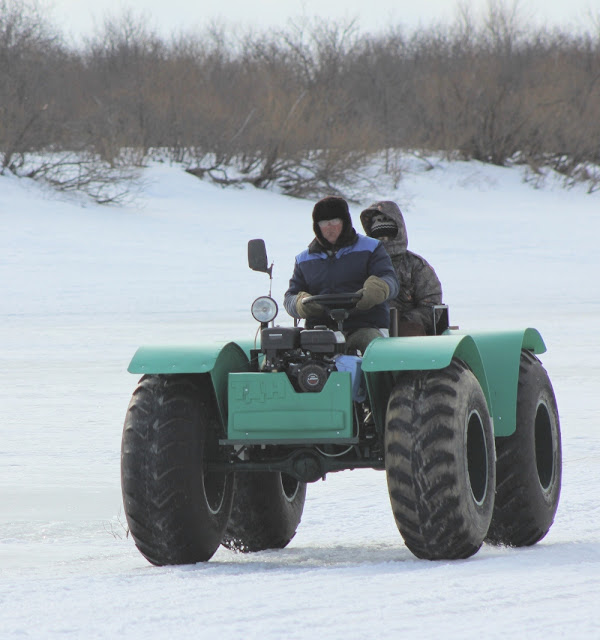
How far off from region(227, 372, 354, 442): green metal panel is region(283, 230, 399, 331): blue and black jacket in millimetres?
682

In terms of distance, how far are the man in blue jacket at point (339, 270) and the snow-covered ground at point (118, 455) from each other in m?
1.04

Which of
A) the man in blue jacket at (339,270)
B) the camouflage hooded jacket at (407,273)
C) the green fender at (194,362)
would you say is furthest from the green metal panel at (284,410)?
the camouflage hooded jacket at (407,273)

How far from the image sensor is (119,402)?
11133 mm

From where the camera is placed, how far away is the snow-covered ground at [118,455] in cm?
415

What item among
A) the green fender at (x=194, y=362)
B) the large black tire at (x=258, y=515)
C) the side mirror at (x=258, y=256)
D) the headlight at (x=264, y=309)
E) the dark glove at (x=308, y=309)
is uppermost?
the side mirror at (x=258, y=256)

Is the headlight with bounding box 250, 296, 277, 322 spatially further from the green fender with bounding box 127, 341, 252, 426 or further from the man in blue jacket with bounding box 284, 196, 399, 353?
the man in blue jacket with bounding box 284, 196, 399, 353

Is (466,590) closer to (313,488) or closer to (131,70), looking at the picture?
(313,488)

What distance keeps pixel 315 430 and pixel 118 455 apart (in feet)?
12.6

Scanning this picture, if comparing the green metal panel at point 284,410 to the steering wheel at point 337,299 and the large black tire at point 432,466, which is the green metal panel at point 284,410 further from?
the steering wheel at point 337,299

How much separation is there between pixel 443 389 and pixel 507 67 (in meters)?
46.6

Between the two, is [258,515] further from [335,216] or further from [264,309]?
[335,216]

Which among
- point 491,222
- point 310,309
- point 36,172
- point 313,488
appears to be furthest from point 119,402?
point 491,222

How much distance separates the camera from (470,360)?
5.72 m

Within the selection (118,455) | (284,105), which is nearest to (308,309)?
(118,455)
